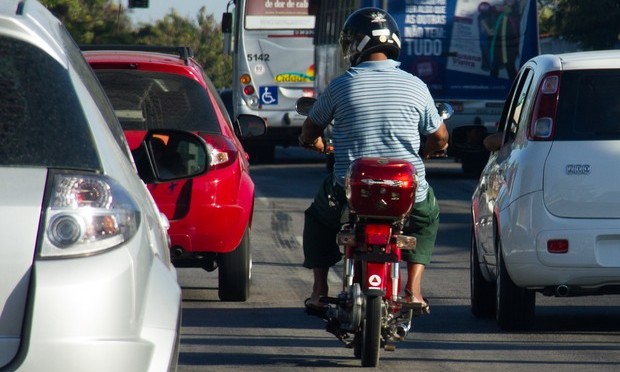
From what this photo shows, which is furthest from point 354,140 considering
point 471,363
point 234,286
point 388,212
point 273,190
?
point 273,190

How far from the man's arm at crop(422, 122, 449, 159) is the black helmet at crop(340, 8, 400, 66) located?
454 mm

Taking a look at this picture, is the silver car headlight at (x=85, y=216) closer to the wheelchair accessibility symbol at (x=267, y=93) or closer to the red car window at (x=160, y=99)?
the red car window at (x=160, y=99)

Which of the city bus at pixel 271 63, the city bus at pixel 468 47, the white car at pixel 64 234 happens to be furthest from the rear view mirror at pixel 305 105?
the city bus at pixel 271 63

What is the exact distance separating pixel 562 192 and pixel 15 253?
16.4 feet

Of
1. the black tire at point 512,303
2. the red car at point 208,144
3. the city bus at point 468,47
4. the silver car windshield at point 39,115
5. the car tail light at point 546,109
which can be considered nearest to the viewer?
the silver car windshield at point 39,115

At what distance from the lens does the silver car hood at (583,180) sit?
8.23m

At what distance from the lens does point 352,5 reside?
1013 inches

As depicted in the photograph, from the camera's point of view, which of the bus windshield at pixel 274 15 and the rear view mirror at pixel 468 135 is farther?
the bus windshield at pixel 274 15

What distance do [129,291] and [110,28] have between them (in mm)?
52683

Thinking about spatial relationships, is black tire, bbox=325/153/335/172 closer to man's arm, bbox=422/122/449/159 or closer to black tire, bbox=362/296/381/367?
man's arm, bbox=422/122/449/159

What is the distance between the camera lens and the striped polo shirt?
289 inches

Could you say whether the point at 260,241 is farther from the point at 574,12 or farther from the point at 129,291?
the point at 574,12

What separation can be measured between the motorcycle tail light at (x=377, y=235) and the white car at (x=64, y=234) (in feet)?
9.39

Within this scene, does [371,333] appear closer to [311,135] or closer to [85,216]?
[311,135]
